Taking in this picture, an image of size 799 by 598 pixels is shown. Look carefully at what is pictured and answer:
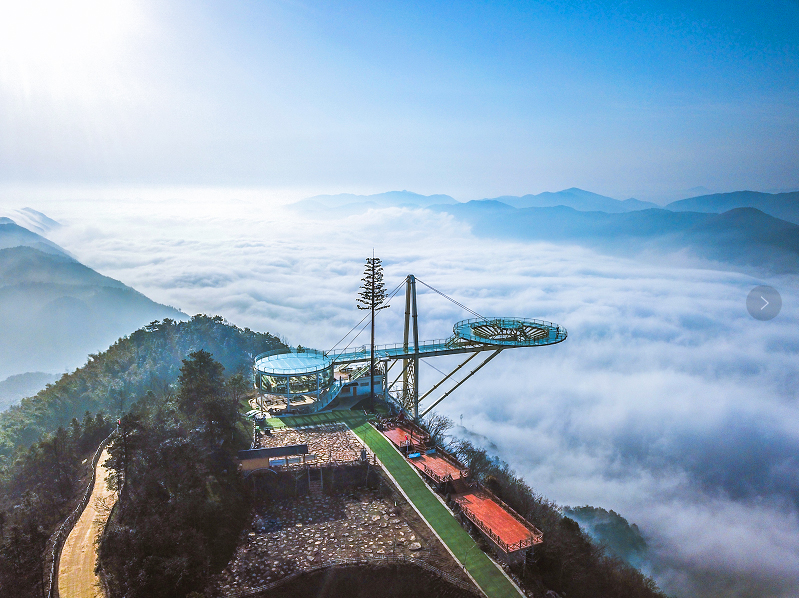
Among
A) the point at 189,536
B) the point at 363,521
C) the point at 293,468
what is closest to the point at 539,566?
the point at 363,521

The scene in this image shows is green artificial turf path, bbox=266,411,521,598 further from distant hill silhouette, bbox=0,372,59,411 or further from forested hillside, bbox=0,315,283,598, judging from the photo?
distant hill silhouette, bbox=0,372,59,411

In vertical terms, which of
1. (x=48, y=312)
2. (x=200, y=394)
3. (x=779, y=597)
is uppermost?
(x=200, y=394)

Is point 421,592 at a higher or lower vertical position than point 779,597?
higher

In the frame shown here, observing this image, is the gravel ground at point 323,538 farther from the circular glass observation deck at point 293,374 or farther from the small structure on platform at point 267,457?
the circular glass observation deck at point 293,374

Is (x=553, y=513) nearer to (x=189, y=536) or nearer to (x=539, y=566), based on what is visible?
(x=539, y=566)

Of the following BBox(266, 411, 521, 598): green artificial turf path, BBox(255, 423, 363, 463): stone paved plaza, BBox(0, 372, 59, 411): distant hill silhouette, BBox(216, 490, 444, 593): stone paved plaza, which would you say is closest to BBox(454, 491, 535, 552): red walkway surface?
BBox(266, 411, 521, 598): green artificial turf path

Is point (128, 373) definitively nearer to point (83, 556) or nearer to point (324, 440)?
point (324, 440)
